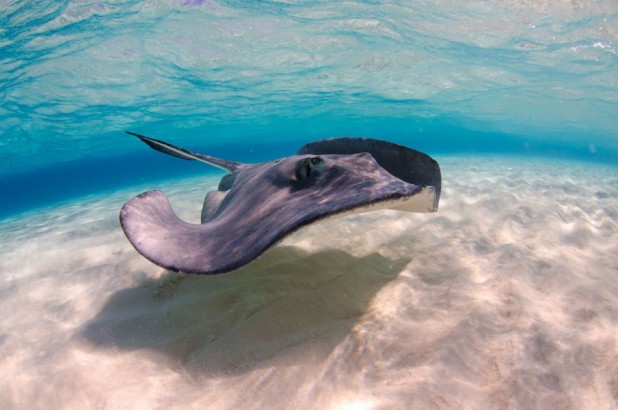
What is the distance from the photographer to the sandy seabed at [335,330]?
77.7 inches

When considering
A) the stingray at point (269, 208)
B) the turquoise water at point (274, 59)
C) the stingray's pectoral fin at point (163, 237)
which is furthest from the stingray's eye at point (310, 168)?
the turquoise water at point (274, 59)

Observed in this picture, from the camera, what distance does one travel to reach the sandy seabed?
77.7 inches

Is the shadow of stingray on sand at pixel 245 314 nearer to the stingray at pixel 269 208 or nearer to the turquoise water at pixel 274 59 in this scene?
the stingray at pixel 269 208

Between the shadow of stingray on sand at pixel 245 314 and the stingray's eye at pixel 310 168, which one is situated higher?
the stingray's eye at pixel 310 168

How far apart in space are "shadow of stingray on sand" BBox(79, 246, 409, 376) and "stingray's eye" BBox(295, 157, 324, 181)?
1091 millimetres

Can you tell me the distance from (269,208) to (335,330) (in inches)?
41.7

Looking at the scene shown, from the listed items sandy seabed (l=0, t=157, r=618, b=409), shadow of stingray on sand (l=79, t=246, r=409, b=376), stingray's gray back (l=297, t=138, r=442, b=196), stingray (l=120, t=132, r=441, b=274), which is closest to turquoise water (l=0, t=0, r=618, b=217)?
stingray's gray back (l=297, t=138, r=442, b=196)

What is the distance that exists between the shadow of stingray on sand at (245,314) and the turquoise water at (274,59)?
14816 millimetres

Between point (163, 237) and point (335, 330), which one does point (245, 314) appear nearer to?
point (335, 330)

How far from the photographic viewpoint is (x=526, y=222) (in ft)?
17.2

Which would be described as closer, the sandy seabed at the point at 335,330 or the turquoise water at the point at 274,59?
the sandy seabed at the point at 335,330

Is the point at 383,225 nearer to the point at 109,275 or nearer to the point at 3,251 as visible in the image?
the point at 109,275

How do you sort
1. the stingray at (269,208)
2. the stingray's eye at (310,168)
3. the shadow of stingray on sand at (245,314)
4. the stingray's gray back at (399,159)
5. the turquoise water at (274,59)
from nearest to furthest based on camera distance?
the stingray at (269,208) < the shadow of stingray on sand at (245,314) < the stingray's eye at (310,168) < the stingray's gray back at (399,159) < the turquoise water at (274,59)

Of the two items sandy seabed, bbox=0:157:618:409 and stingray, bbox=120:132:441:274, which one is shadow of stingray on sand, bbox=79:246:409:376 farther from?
stingray, bbox=120:132:441:274
